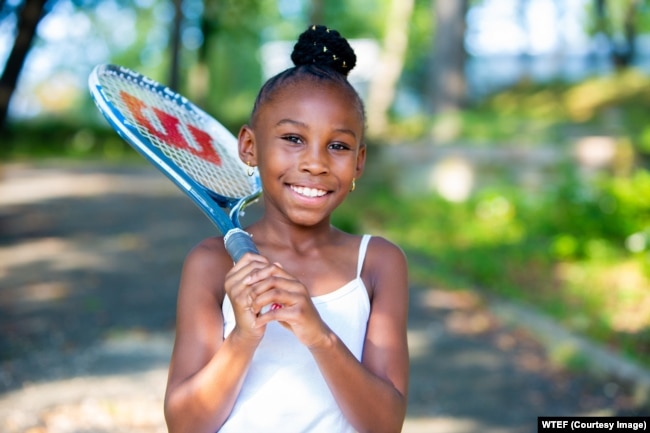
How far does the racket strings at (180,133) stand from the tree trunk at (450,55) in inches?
403

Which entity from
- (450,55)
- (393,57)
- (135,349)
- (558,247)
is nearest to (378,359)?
(135,349)

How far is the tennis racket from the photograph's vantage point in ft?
6.32

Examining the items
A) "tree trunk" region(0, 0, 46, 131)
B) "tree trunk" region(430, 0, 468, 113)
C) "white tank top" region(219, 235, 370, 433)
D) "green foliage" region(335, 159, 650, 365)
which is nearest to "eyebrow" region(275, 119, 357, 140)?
"white tank top" region(219, 235, 370, 433)

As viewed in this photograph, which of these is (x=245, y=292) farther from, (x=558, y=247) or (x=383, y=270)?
(x=558, y=247)

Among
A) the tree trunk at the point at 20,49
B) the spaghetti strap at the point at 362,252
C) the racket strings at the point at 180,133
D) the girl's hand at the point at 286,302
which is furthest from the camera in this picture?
the tree trunk at the point at 20,49

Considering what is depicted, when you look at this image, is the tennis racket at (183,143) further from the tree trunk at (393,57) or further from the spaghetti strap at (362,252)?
the tree trunk at (393,57)

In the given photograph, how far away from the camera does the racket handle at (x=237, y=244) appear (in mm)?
1686

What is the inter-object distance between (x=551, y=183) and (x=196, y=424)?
7745mm

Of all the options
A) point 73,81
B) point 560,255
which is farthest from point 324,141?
point 73,81

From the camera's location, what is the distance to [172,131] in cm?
218

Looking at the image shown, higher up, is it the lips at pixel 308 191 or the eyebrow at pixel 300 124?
the eyebrow at pixel 300 124

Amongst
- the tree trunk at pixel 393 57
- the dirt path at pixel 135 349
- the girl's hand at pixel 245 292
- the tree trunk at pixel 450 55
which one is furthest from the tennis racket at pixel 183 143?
the tree trunk at pixel 393 57

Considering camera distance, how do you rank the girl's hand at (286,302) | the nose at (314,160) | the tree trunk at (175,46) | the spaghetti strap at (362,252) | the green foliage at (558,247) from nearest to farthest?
the girl's hand at (286,302) → the nose at (314,160) → the spaghetti strap at (362,252) → the green foliage at (558,247) → the tree trunk at (175,46)

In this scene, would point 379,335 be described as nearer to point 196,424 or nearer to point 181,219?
point 196,424
